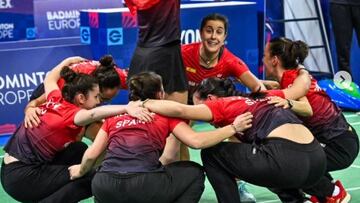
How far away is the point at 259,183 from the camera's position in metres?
5.00

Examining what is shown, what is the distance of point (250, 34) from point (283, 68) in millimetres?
3718

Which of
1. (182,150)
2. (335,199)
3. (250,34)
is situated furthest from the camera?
(250,34)

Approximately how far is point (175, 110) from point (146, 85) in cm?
24

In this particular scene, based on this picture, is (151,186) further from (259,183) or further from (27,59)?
(27,59)

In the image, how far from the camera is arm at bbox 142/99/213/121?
4816 mm

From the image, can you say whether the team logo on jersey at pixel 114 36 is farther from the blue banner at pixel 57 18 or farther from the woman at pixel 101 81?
the blue banner at pixel 57 18

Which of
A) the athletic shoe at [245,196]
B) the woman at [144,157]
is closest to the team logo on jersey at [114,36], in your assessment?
the athletic shoe at [245,196]

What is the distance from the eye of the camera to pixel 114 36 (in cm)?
888

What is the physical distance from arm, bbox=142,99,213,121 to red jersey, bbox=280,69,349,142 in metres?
1.03

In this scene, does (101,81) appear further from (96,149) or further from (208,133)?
(208,133)

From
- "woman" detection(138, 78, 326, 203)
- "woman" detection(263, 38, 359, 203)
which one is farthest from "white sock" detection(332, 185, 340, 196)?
"woman" detection(138, 78, 326, 203)

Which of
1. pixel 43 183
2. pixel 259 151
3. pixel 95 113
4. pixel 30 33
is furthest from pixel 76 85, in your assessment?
pixel 30 33

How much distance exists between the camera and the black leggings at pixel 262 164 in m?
4.91

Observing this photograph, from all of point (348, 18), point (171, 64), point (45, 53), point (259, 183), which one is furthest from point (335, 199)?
point (348, 18)
